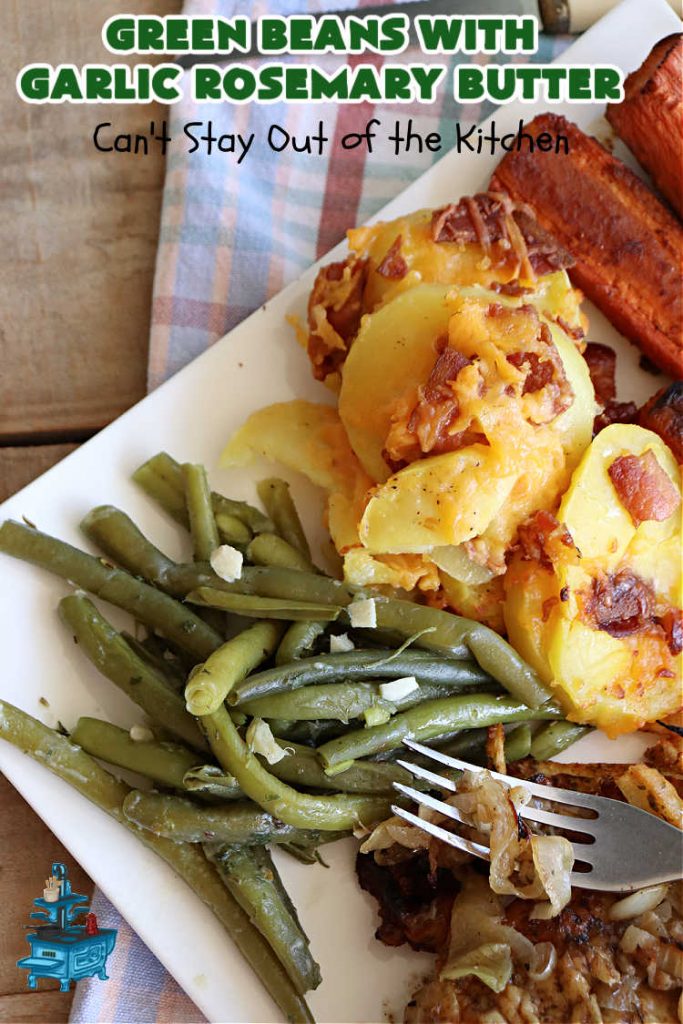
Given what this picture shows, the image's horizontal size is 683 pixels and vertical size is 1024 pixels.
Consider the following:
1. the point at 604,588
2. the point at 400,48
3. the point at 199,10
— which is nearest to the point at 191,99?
the point at 199,10

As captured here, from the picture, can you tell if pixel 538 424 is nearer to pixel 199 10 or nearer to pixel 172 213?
pixel 172 213

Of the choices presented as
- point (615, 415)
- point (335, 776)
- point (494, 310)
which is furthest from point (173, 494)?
point (615, 415)

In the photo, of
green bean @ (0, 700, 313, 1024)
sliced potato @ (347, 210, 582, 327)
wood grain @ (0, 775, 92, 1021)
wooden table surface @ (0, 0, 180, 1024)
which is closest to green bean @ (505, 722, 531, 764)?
green bean @ (0, 700, 313, 1024)

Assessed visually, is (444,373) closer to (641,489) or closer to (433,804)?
(641,489)

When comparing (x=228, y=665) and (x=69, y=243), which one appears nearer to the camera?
(x=228, y=665)

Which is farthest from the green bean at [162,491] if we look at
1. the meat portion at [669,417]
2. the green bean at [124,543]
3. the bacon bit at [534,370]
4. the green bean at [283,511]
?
the meat portion at [669,417]

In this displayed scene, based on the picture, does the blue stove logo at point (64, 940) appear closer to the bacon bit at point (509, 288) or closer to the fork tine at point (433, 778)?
the fork tine at point (433, 778)
